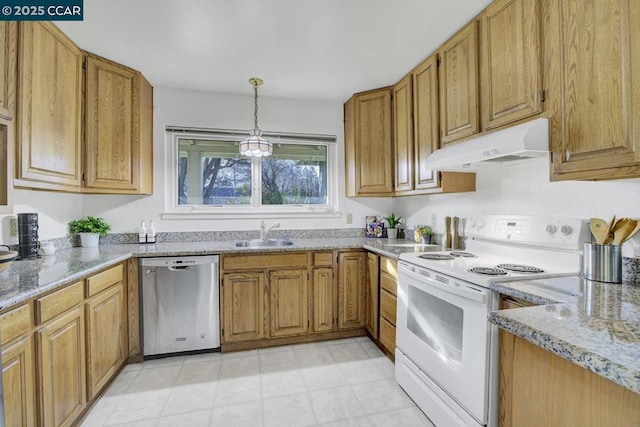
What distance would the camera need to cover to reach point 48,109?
183 cm

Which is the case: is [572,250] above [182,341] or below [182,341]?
above

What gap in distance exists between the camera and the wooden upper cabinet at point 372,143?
2.87 metres

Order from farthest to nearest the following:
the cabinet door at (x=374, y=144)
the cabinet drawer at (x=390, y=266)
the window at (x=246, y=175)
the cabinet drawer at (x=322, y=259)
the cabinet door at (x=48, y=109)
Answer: the window at (x=246, y=175), the cabinet door at (x=374, y=144), the cabinet drawer at (x=322, y=259), the cabinet drawer at (x=390, y=266), the cabinet door at (x=48, y=109)

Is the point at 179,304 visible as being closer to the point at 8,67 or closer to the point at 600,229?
the point at 8,67

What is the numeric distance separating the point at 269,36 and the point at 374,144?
1.37 metres

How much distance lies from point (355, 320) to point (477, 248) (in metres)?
1.24

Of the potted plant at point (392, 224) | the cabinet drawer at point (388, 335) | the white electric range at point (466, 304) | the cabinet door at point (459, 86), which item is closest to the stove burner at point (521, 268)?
the white electric range at point (466, 304)

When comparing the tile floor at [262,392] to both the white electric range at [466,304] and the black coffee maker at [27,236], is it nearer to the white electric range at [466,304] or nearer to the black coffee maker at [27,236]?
the white electric range at [466,304]

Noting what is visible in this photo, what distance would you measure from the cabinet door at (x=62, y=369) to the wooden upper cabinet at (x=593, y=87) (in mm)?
2430

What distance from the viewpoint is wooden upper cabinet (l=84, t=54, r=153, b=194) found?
2.24 metres

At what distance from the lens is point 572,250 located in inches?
58.2

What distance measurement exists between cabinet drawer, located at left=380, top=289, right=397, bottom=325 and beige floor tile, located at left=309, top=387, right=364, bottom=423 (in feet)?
1.97

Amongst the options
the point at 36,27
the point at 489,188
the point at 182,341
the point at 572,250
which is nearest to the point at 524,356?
the point at 572,250

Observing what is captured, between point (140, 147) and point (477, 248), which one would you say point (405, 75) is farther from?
point (140, 147)
